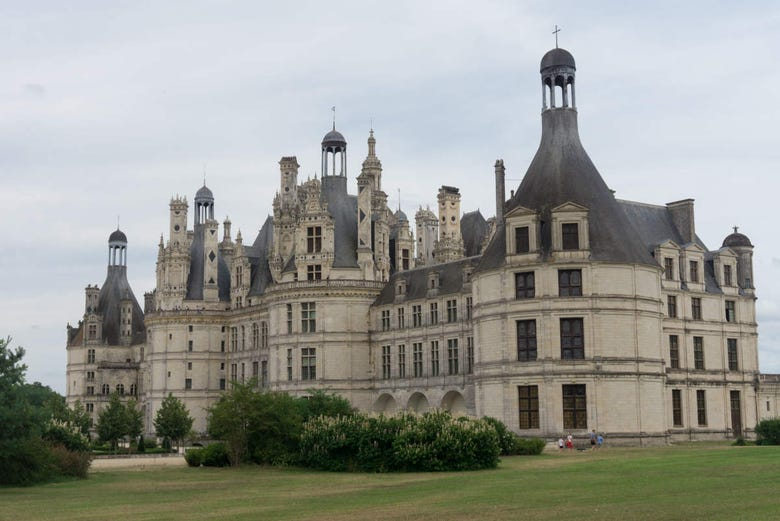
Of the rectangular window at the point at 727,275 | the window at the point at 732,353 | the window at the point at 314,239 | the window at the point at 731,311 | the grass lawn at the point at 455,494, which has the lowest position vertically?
the grass lawn at the point at 455,494

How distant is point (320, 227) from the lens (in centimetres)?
8031

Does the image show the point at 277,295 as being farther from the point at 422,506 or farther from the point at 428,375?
the point at 422,506

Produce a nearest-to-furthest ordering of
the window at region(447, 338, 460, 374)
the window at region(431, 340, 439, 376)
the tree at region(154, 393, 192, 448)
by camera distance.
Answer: the window at region(447, 338, 460, 374) → the window at region(431, 340, 439, 376) → the tree at region(154, 393, 192, 448)

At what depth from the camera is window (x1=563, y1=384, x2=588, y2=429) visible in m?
58.3

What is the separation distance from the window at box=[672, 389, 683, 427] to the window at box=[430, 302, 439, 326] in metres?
17.5

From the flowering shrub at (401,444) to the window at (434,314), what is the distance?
29.0 meters

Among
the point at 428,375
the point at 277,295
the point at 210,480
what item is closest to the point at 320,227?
the point at 277,295

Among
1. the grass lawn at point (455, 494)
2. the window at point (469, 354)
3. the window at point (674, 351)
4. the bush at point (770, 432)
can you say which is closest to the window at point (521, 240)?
the window at point (469, 354)

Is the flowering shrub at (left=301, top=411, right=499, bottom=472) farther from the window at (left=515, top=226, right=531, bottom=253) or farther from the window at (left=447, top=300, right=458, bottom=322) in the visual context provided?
the window at (left=447, top=300, right=458, bottom=322)

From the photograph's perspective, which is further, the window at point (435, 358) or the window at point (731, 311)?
the window at point (435, 358)

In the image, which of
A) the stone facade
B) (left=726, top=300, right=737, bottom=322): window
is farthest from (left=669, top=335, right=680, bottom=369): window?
(left=726, top=300, right=737, bottom=322): window

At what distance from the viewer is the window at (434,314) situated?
7400cm

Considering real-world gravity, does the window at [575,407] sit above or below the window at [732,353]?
below

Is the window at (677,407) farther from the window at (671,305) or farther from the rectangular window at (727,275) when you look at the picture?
the rectangular window at (727,275)
